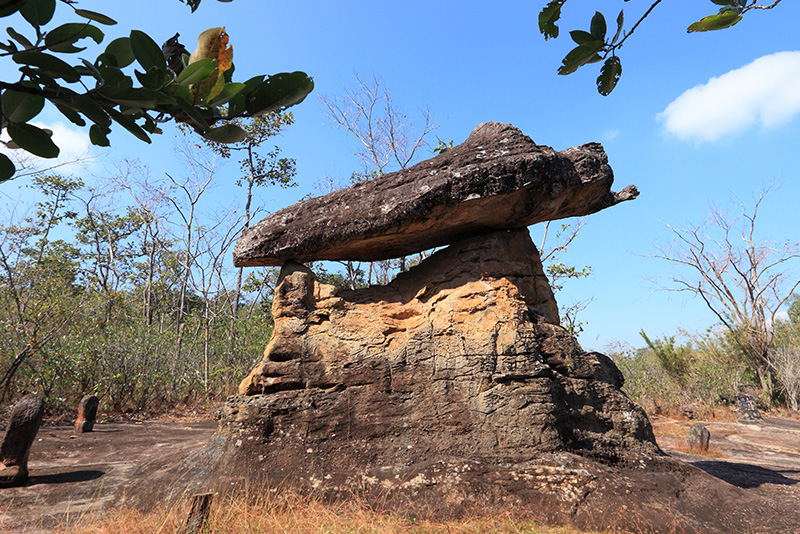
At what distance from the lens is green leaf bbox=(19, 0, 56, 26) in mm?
1143

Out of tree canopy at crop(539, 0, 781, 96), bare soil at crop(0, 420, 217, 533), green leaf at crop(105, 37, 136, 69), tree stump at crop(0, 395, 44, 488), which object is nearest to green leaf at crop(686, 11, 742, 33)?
tree canopy at crop(539, 0, 781, 96)

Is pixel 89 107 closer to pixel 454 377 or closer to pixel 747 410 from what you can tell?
Answer: pixel 454 377

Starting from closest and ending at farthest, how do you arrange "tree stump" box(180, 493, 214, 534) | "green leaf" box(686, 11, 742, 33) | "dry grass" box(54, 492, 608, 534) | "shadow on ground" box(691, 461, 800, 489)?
"green leaf" box(686, 11, 742, 33), "tree stump" box(180, 493, 214, 534), "dry grass" box(54, 492, 608, 534), "shadow on ground" box(691, 461, 800, 489)

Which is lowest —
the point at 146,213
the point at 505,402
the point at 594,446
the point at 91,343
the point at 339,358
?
the point at 594,446

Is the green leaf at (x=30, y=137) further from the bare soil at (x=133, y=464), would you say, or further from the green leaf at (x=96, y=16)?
the bare soil at (x=133, y=464)

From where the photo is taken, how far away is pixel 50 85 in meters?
1.17

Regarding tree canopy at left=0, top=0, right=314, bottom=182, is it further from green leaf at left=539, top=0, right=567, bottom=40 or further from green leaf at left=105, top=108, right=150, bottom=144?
green leaf at left=539, top=0, right=567, bottom=40

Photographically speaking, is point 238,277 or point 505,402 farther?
point 238,277

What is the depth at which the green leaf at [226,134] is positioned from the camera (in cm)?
134

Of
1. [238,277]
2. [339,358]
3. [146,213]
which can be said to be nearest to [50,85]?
[339,358]

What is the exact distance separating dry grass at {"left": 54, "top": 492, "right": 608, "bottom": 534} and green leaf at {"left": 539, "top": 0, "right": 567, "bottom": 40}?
411 centimetres

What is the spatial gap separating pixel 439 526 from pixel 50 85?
4568 millimetres

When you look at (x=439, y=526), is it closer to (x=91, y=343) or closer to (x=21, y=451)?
(x=21, y=451)

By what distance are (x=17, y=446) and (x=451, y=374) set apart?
5.44m
